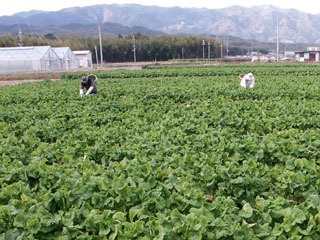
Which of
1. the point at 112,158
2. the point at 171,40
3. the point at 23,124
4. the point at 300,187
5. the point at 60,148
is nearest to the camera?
the point at 300,187

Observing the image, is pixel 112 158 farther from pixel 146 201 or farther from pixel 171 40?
pixel 171 40

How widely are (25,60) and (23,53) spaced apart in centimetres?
191

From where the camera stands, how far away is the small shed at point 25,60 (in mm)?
42562

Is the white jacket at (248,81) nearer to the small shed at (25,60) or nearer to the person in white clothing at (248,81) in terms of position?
the person in white clothing at (248,81)

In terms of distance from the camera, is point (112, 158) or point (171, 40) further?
point (171, 40)

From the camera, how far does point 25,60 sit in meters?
43.3

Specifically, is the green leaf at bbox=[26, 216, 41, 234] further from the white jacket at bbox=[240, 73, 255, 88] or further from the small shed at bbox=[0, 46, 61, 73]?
the small shed at bbox=[0, 46, 61, 73]

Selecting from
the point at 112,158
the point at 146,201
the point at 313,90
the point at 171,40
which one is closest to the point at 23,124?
the point at 112,158

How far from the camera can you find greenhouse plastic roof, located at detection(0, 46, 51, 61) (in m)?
43.2

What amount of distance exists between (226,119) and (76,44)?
91455mm

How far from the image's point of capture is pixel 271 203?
3.55 m

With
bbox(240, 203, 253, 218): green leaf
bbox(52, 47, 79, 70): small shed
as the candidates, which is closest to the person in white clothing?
bbox(240, 203, 253, 218): green leaf

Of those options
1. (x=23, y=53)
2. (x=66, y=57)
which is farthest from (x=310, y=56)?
(x=23, y=53)

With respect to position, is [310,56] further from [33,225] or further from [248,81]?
[33,225]
